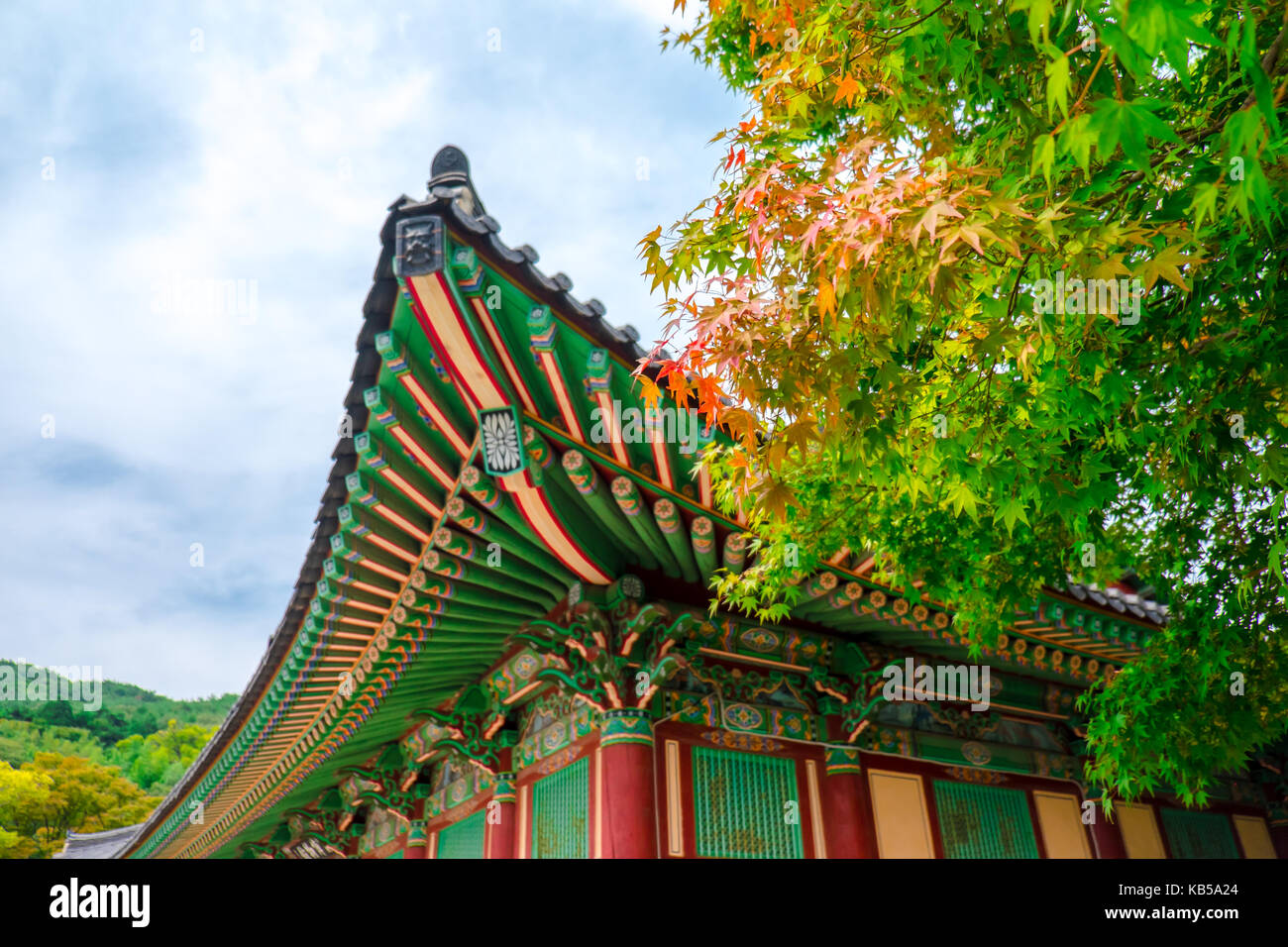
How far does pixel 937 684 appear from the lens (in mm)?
8281

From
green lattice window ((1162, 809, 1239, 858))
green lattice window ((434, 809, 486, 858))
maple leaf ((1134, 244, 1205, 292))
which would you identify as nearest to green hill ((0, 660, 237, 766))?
green lattice window ((434, 809, 486, 858))

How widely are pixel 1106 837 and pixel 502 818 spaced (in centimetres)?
609

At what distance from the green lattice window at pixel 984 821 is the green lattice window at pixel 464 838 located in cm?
421

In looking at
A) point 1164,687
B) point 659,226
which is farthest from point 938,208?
point 1164,687

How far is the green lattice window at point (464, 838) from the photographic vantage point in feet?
28.2

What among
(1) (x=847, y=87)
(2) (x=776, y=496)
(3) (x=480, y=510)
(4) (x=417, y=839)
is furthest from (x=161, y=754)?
(1) (x=847, y=87)

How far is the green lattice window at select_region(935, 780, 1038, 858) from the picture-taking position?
26.6ft

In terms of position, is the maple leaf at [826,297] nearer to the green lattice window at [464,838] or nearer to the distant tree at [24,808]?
the green lattice window at [464,838]

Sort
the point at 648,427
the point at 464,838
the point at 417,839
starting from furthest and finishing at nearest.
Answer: the point at 417,839 < the point at 464,838 < the point at 648,427

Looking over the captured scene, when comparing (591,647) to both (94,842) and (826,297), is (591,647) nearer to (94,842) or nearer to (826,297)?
(826,297)

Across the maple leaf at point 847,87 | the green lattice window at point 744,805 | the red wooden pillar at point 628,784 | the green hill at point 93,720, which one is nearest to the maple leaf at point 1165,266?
the maple leaf at point 847,87

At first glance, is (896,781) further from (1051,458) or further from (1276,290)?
(1276,290)

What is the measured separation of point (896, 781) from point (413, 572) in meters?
4.50
